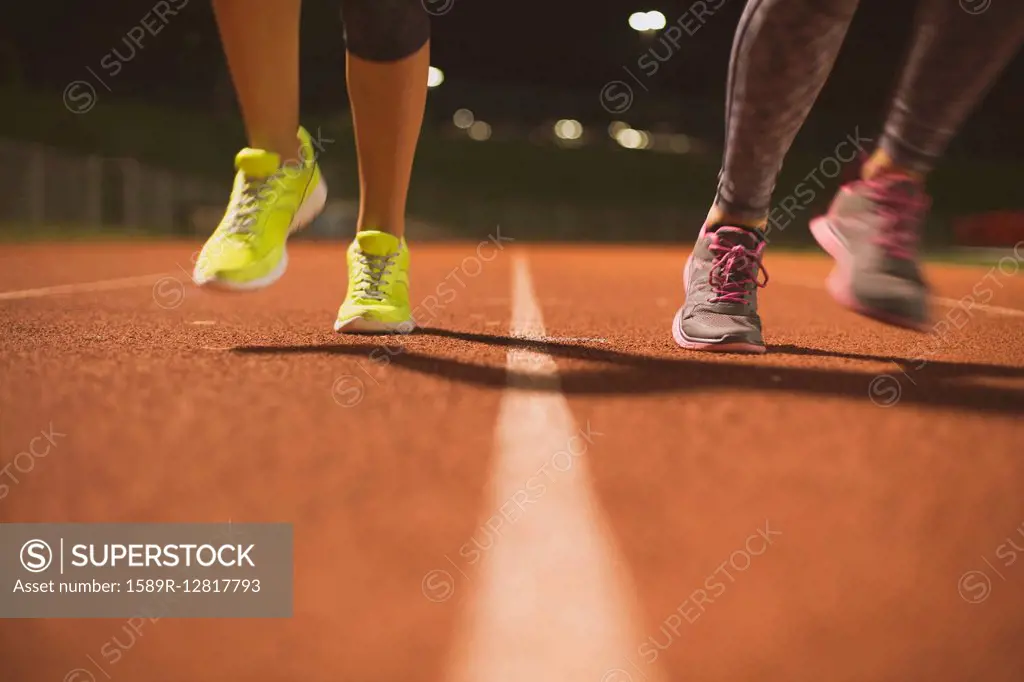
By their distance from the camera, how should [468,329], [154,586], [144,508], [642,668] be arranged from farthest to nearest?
[468,329] → [144,508] → [154,586] → [642,668]

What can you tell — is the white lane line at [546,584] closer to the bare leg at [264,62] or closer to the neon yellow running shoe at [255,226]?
the neon yellow running shoe at [255,226]

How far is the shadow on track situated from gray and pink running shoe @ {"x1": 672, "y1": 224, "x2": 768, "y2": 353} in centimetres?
10

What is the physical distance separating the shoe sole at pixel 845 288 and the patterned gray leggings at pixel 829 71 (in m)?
0.22

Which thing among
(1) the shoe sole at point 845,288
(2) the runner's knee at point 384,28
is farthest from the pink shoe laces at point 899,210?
(2) the runner's knee at point 384,28

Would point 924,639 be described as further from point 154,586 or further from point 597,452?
point 154,586

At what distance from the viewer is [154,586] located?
109cm

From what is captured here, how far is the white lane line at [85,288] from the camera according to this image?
3830mm

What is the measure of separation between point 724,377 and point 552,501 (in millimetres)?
899

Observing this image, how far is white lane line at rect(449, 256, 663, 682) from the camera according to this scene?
0.91 metres

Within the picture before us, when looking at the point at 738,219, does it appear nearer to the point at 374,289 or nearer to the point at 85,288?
the point at 374,289

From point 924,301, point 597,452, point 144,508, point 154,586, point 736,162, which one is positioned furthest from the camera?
point 736,162

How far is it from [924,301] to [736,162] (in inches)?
22.2

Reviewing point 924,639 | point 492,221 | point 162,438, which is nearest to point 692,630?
point 924,639

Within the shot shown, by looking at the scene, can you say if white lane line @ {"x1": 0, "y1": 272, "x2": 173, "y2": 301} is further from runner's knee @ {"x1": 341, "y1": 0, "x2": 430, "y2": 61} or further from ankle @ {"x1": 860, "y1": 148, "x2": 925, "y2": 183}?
ankle @ {"x1": 860, "y1": 148, "x2": 925, "y2": 183}
